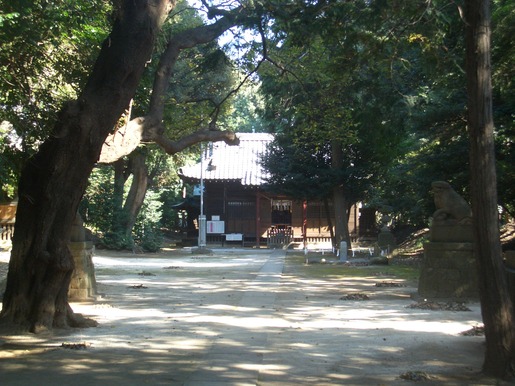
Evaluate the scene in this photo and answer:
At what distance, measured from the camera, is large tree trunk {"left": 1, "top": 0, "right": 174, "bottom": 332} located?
8.22 meters

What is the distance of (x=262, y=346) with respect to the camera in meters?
7.86

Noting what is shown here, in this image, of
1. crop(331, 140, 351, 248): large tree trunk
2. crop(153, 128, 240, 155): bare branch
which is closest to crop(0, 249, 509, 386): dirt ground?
crop(153, 128, 240, 155): bare branch

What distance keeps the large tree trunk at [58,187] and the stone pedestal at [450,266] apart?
7391 millimetres

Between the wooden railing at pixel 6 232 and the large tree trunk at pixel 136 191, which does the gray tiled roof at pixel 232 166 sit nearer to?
the large tree trunk at pixel 136 191

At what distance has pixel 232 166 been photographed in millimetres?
40906

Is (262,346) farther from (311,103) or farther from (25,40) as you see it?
(311,103)

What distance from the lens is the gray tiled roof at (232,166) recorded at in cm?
Answer: 3934

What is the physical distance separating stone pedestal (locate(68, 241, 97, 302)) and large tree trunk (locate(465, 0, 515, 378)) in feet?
28.3


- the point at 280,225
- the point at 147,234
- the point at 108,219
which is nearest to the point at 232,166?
the point at 280,225

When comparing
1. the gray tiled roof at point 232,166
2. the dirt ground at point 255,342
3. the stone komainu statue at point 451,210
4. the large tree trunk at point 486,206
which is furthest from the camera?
the gray tiled roof at point 232,166

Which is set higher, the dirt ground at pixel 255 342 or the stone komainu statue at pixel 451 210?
the stone komainu statue at pixel 451 210

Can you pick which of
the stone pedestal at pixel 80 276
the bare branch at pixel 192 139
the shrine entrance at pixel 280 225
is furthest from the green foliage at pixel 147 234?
the bare branch at pixel 192 139

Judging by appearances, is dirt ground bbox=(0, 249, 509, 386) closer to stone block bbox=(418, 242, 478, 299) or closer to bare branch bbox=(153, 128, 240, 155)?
stone block bbox=(418, 242, 478, 299)

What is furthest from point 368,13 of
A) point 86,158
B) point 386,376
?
point 386,376
